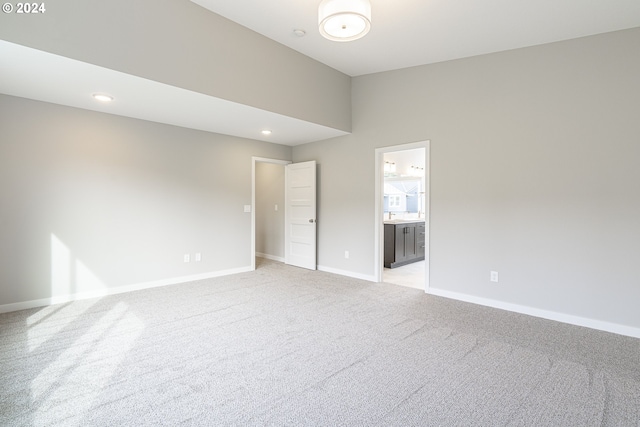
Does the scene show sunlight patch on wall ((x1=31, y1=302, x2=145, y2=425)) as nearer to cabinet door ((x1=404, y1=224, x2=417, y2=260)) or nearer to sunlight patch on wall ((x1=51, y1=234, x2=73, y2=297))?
sunlight patch on wall ((x1=51, y1=234, x2=73, y2=297))

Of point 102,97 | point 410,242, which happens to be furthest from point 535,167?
point 102,97

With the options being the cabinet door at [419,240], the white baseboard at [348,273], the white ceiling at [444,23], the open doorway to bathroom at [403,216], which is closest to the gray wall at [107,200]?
the white baseboard at [348,273]

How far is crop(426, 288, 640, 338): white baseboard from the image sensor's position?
2990mm

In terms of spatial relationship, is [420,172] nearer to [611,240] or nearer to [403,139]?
[403,139]

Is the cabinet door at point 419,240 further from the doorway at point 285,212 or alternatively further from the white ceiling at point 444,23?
the white ceiling at point 444,23

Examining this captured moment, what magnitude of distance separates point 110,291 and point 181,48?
309 cm

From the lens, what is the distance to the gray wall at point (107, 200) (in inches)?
135

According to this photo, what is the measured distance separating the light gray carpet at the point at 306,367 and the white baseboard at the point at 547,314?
0.47ft

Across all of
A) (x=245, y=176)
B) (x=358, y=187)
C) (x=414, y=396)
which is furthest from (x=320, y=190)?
(x=414, y=396)

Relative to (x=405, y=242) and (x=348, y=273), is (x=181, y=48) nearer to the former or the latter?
(x=348, y=273)

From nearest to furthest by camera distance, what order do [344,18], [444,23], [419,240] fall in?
[344,18] < [444,23] < [419,240]

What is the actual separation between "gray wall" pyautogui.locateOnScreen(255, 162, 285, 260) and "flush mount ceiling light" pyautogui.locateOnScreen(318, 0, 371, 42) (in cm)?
395

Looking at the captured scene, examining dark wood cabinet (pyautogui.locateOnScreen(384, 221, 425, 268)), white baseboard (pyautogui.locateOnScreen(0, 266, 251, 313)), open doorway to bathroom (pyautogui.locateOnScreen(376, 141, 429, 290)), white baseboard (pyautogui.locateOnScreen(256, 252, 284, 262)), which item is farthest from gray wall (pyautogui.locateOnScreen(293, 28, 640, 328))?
white baseboard (pyautogui.locateOnScreen(0, 266, 251, 313))

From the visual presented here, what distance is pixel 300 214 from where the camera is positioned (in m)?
5.88
